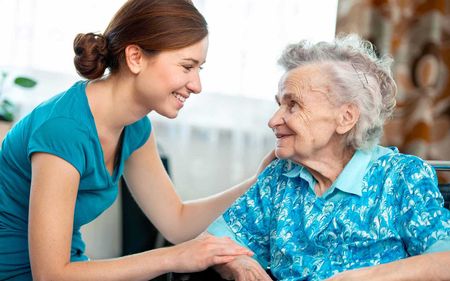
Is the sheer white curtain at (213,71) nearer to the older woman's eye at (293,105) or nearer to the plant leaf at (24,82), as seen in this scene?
the plant leaf at (24,82)

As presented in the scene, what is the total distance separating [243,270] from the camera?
5.92ft

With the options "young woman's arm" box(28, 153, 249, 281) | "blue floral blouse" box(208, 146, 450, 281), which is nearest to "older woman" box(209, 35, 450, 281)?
"blue floral blouse" box(208, 146, 450, 281)

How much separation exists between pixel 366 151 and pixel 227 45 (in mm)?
1714

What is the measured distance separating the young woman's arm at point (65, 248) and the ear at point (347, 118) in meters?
0.43

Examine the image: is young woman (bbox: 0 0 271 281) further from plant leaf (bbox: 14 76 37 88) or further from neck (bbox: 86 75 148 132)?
plant leaf (bbox: 14 76 37 88)

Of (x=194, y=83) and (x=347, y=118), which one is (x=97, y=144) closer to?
(x=194, y=83)

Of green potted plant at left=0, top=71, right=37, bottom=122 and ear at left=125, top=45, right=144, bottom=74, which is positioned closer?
ear at left=125, top=45, right=144, bottom=74

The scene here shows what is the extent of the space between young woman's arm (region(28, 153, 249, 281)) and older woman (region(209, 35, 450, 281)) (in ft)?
0.40

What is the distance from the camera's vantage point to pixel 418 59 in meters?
3.54

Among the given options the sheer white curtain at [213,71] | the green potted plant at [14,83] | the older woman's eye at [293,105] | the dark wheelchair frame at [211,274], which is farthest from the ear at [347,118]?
the green potted plant at [14,83]

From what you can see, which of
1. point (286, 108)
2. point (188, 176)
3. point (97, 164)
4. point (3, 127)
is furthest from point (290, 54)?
point (188, 176)

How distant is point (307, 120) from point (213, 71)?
65.5 inches

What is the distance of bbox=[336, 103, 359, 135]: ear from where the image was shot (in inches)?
72.4

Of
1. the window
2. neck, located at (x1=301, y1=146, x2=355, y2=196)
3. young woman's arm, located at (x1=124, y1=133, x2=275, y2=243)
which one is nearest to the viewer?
neck, located at (x1=301, y1=146, x2=355, y2=196)
